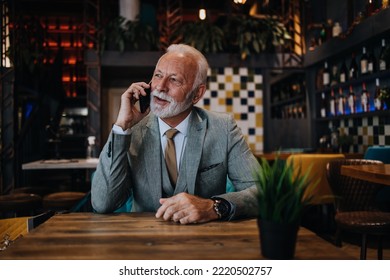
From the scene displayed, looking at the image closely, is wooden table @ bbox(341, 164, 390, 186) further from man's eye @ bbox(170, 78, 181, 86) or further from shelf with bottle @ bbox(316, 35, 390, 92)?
shelf with bottle @ bbox(316, 35, 390, 92)

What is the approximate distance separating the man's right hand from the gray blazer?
0.05 meters

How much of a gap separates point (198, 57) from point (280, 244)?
3.39 feet

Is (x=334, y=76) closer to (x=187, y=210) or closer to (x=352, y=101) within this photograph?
(x=352, y=101)

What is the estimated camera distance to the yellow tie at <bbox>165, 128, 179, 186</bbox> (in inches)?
60.8

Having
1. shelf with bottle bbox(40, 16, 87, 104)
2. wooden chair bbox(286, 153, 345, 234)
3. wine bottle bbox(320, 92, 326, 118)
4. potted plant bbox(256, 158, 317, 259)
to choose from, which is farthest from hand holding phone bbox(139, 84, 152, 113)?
shelf with bottle bbox(40, 16, 87, 104)

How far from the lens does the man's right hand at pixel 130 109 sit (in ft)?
4.56

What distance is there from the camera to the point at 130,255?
2.68ft

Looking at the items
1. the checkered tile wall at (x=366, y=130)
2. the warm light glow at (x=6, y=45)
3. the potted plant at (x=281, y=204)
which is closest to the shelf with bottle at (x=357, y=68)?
the checkered tile wall at (x=366, y=130)

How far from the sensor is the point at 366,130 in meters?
4.50

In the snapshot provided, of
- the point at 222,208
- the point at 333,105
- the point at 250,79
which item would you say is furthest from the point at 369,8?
the point at 222,208

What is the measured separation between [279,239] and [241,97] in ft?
16.5

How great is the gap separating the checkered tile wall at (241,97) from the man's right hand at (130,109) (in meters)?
4.17

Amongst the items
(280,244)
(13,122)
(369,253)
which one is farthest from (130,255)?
(13,122)

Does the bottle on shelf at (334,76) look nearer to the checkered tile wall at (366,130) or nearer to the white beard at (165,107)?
the checkered tile wall at (366,130)
